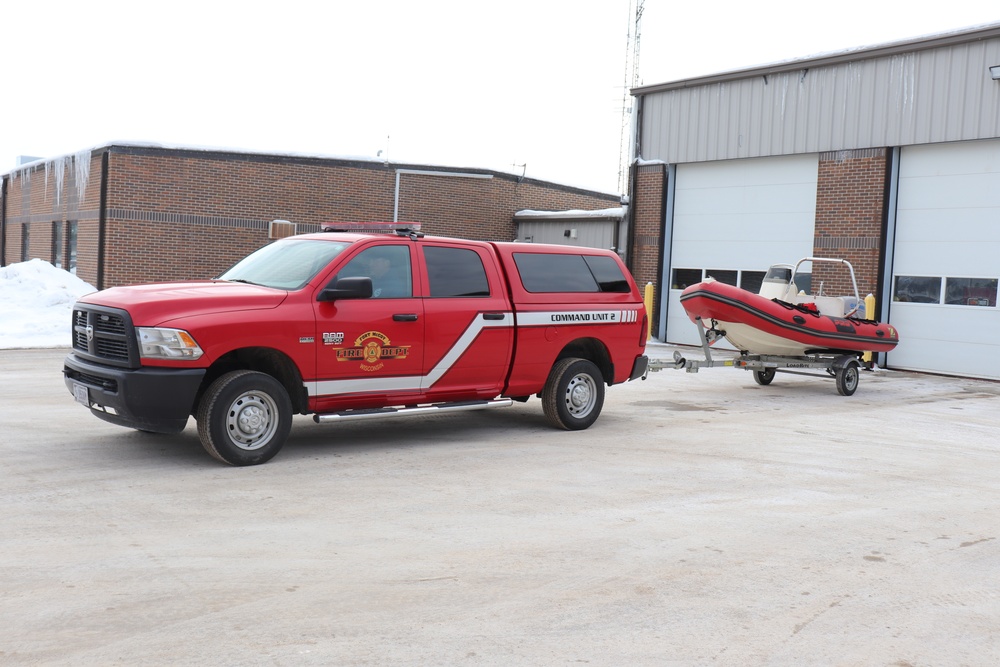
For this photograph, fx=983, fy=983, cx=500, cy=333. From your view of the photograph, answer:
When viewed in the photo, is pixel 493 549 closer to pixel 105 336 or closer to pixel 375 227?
pixel 105 336

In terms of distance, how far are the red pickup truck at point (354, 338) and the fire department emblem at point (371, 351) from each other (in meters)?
0.01

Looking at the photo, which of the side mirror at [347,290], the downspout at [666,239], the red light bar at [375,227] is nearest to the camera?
the side mirror at [347,290]

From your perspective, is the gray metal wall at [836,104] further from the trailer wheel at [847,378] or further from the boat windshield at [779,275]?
the trailer wheel at [847,378]

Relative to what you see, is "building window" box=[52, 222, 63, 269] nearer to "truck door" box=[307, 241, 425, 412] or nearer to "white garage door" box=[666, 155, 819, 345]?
"white garage door" box=[666, 155, 819, 345]

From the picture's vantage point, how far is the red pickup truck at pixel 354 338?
7605 millimetres

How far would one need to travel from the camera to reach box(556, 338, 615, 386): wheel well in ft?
34.5

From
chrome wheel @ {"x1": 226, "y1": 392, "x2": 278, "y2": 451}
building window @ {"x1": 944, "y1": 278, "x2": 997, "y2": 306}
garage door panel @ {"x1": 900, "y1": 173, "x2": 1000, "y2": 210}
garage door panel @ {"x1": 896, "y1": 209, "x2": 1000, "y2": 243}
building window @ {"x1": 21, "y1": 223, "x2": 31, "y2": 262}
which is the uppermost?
garage door panel @ {"x1": 900, "y1": 173, "x2": 1000, "y2": 210}

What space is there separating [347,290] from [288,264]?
0.93 meters

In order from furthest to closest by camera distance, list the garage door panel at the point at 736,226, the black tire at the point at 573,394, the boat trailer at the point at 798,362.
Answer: the garage door panel at the point at 736,226
the boat trailer at the point at 798,362
the black tire at the point at 573,394

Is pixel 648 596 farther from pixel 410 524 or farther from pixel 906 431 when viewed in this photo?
pixel 906 431

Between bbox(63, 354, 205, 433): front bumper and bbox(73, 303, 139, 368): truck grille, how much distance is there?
108mm

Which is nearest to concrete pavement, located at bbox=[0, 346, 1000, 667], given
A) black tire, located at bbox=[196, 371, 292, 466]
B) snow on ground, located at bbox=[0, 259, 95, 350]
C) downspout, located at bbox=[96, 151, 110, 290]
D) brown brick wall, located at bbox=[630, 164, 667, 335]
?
black tire, located at bbox=[196, 371, 292, 466]

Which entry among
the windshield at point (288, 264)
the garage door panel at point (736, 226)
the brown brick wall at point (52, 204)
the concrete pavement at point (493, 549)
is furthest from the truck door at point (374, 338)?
the brown brick wall at point (52, 204)

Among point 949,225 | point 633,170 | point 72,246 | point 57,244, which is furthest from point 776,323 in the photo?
point 57,244
